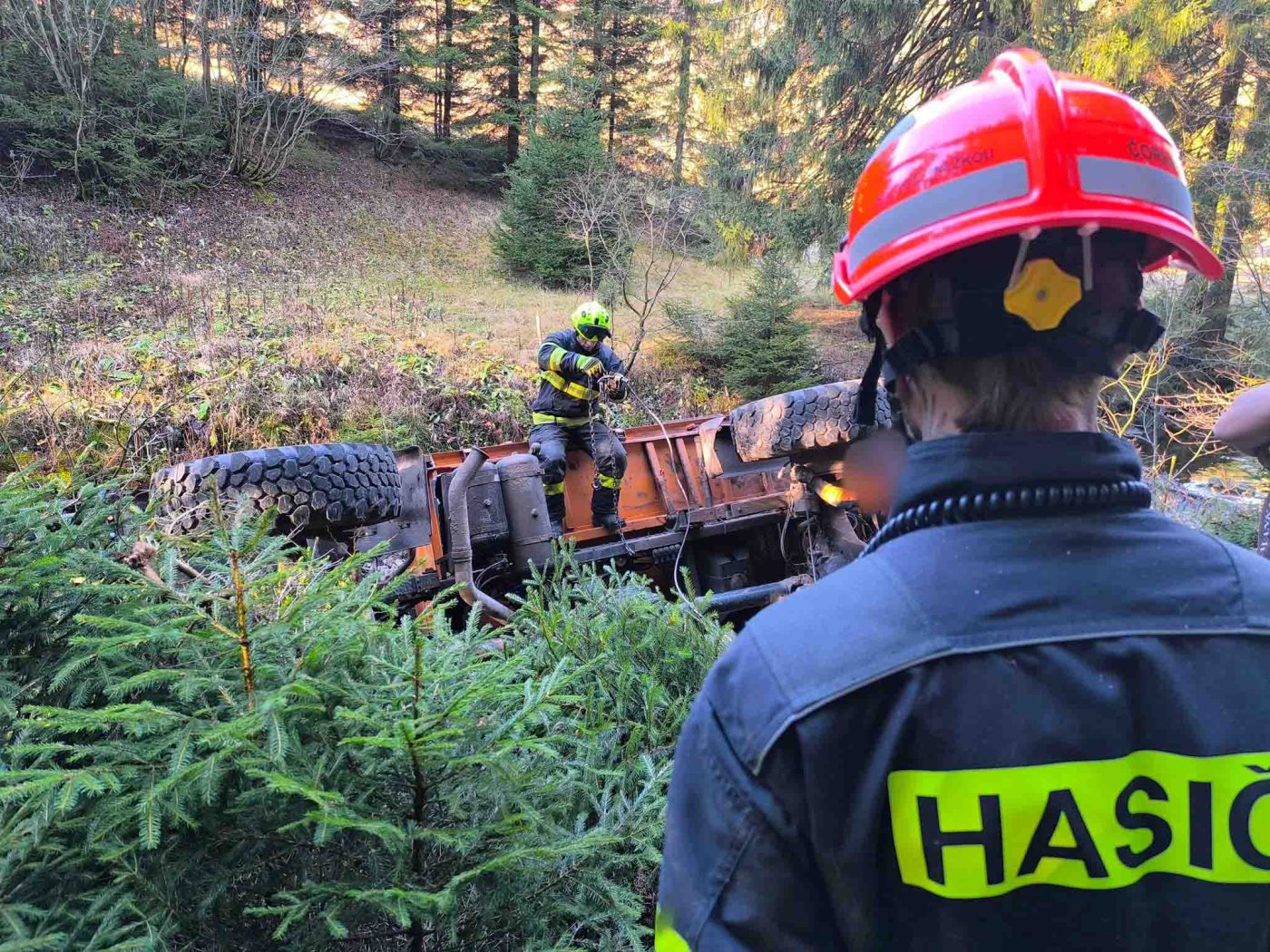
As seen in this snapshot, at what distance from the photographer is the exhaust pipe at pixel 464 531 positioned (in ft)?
14.1

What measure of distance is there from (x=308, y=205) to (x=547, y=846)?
20723 mm

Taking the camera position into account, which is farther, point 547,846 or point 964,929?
point 547,846

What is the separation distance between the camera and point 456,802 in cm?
163

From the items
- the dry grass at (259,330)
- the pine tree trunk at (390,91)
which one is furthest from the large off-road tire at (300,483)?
the pine tree trunk at (390,91)

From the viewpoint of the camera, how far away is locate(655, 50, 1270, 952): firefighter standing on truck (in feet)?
2.78

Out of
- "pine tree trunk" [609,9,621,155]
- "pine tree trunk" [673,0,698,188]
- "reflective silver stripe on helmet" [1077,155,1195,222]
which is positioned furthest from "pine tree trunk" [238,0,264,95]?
"reflective silver stripe on helmet" [1077,155,1195,222]

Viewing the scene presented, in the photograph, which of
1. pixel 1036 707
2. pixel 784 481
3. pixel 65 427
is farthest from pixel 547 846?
pixel 65 427

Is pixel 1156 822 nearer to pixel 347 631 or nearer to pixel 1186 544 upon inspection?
pixel 1186 544

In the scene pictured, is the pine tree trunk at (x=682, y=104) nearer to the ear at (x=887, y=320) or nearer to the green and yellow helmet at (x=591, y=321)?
the green and yellow helmet at (x=591, y=321)

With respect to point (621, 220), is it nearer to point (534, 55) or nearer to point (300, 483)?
point (534, 55)

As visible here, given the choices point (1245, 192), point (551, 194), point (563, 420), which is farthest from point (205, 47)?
point (1245, 192)

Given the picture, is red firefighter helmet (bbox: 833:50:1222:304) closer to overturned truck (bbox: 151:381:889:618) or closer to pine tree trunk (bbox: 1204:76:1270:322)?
overturned truck (bbox: 151:381:889:618)

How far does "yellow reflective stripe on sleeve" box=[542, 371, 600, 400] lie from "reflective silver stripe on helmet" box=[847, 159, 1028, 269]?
16.8ft

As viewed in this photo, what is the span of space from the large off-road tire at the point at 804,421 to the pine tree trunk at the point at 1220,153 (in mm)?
9019
